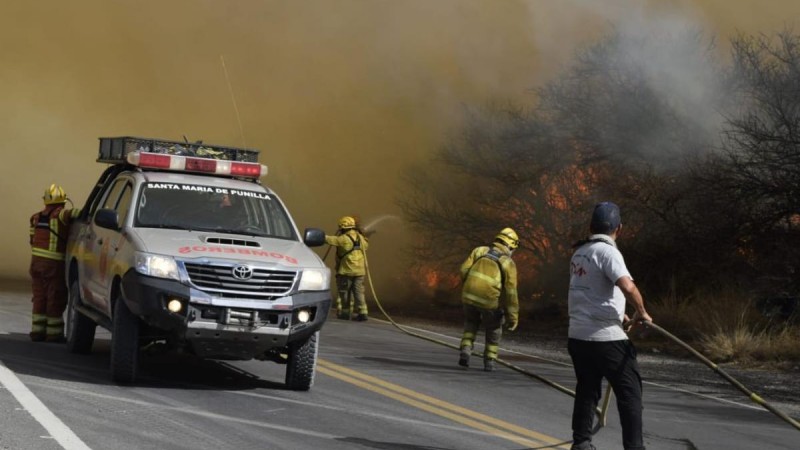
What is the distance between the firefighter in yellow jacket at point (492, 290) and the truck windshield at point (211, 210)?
2.59 m

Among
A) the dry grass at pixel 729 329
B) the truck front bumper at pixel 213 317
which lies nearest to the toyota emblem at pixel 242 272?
the truck front bumper at pixel 213 317

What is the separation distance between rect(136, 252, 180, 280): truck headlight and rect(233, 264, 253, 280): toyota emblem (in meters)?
0.44

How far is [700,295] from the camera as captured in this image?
69.9ft

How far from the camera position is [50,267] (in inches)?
547

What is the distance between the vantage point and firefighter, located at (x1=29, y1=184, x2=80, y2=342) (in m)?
13.7

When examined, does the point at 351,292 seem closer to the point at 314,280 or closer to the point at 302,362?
the point at 302,362

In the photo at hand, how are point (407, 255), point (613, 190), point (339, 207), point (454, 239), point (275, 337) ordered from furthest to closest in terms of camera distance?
1. point (339, 207)
2. point (407, 255)
3. point (454, 239)
4. point (613, 190)
5. point (275, 337)

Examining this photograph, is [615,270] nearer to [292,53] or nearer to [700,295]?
[700,295]

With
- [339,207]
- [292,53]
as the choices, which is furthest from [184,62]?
[339,207]

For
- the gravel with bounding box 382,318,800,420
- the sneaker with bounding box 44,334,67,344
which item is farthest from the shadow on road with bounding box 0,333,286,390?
the gravel with bounding box 382,318,800,420

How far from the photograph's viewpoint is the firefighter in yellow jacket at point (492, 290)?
13.5 meters

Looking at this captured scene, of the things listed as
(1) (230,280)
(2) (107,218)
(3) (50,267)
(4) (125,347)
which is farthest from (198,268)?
(3) (50,267)

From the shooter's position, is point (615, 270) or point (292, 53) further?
point (292, 53)

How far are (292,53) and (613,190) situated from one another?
60.7 ft
